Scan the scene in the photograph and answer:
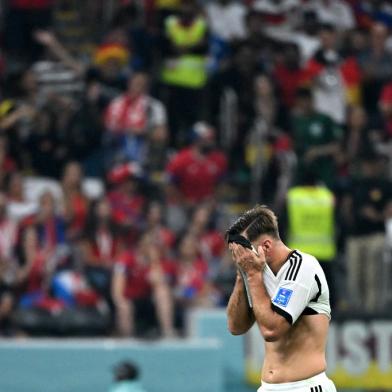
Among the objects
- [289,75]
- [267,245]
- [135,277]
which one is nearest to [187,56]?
[289,75]

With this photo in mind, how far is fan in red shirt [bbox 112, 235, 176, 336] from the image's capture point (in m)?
14.0

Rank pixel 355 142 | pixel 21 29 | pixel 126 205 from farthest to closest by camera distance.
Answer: pixel 21 29 < pixel 355 142 < pixel 126 205

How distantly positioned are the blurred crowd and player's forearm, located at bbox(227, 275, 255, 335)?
7042 mm

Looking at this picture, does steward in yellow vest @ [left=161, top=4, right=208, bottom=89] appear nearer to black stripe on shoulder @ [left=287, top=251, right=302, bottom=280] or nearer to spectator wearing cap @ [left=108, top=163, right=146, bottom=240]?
spectator wearing cap @ [left=108, top=163, right=146, bottom=240]

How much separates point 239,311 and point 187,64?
10425 millimetres

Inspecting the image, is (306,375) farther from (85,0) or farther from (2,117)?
(85,0)

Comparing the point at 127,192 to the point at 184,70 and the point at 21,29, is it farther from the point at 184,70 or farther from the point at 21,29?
the point at 21,29

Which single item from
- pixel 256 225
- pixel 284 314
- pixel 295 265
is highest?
pixel 256 225

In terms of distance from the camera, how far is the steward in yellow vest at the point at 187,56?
17.1 m

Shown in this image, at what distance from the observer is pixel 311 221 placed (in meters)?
14.3

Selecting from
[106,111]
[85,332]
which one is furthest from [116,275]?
[106,111]

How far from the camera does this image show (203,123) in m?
17.0

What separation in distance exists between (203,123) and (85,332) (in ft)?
12.0

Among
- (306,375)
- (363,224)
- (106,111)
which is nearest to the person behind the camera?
(306,375)
